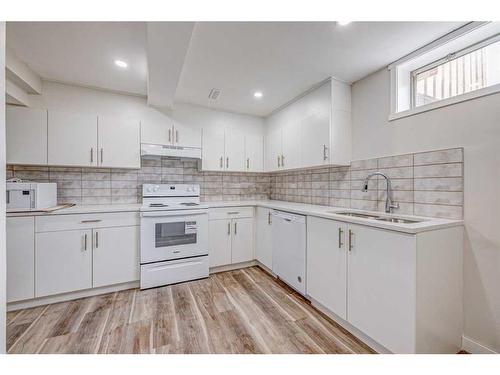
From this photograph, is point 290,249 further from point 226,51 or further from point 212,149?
point 226,51

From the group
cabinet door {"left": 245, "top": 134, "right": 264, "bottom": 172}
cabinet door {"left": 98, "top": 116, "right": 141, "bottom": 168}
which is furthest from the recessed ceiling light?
cabinet door {"left": 245, "top": 134, "right": 264, "bottom": 172}

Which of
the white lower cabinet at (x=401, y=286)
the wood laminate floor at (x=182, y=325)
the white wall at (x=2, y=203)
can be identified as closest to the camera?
the white wall at (x=2, y=203)

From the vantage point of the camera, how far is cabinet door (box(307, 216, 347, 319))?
175cm

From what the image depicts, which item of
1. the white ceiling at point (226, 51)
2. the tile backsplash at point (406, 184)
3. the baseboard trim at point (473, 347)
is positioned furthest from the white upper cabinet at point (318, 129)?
the baseboard trim at point (473, 347)

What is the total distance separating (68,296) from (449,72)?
3874 millimetres

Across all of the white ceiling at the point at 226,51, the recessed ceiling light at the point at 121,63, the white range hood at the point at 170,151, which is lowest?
the white range hood at the point at 170,151

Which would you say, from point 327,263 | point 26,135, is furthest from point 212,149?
point 327,263

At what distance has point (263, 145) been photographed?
352cm

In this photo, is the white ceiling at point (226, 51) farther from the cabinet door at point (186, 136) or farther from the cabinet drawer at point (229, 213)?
the cabinet drawer at point (229, 213)

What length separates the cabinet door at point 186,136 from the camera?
114 inches

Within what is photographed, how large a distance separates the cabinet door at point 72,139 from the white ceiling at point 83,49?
421 millimetres
